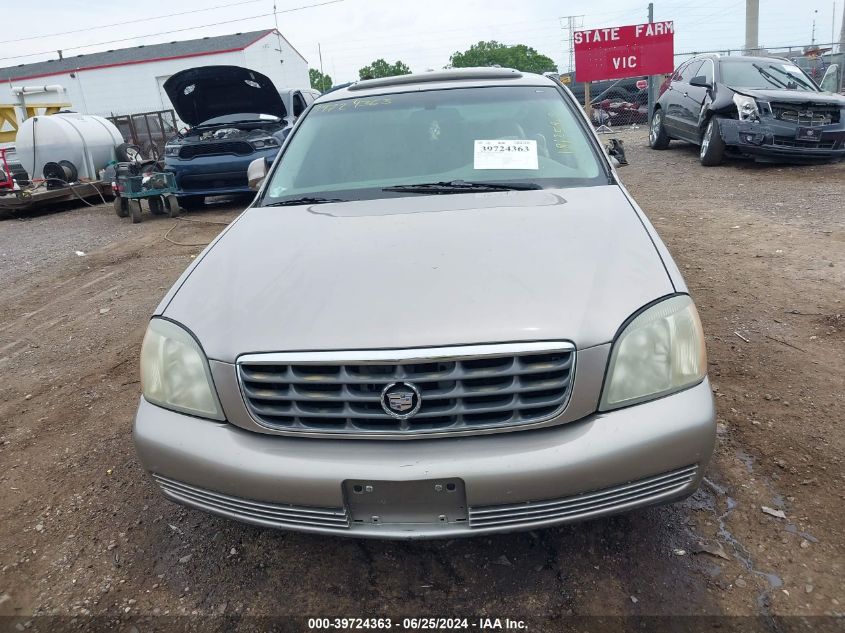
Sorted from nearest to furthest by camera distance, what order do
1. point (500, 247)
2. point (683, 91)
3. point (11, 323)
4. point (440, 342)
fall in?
point (440, 342) < point (500, 247) < point (11, 323) < point (683, 91)

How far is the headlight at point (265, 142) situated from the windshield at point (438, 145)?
18.6 ft

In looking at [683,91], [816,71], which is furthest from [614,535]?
[816,71]

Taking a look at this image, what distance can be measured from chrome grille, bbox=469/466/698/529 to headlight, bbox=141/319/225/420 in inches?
33.7

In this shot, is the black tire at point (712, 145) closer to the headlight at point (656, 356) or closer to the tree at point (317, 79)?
the headlight at point (656, 356)

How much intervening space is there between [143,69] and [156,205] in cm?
3680

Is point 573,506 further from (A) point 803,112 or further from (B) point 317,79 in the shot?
(B) point 317,79

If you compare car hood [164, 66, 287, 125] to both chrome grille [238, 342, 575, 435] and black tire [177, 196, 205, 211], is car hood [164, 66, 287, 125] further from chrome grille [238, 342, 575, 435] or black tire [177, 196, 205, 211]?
chrome grille [238, 342, 575, 435]

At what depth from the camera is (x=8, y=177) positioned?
1094 cm

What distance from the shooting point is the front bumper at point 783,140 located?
851cm

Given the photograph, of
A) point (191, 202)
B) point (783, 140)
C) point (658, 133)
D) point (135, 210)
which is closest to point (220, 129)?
point (191, 202)

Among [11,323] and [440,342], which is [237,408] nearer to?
Answer: [440,342]

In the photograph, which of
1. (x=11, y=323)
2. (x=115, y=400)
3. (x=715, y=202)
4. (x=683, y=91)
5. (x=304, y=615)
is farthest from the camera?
(x=683, y=91)

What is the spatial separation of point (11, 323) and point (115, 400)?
2220 mm

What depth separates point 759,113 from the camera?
857cm
